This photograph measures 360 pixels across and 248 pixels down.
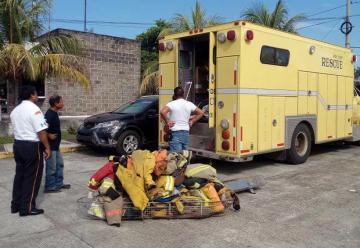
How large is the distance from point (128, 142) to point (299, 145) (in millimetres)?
4135

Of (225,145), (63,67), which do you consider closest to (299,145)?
(225,145)

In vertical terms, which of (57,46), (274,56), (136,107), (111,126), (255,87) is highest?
(57,46)

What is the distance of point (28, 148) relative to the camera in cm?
574

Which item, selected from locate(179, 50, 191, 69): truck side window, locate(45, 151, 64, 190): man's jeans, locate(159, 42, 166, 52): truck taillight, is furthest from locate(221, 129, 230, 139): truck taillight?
locate(45, 151, 64, 190): man's jeans

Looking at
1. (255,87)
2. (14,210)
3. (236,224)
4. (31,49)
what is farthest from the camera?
(31,49)

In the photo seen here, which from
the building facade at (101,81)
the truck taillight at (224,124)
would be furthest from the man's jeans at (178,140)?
the building facade at (101,81)

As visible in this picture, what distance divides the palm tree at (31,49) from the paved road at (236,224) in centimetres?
526

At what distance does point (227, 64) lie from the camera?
8.06m

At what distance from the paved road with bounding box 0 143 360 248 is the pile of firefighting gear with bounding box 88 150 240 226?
0.46ft

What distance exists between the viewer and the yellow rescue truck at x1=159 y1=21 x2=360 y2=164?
8.05 m

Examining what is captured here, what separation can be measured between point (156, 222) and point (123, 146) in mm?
5198

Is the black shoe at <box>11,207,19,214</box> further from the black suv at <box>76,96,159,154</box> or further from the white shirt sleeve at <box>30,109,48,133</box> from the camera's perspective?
the black suv at <box>76,96,159,154</box>

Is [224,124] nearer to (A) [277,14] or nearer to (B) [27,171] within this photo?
(B) [27,171]

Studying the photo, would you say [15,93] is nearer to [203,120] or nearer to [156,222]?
[203,120]
